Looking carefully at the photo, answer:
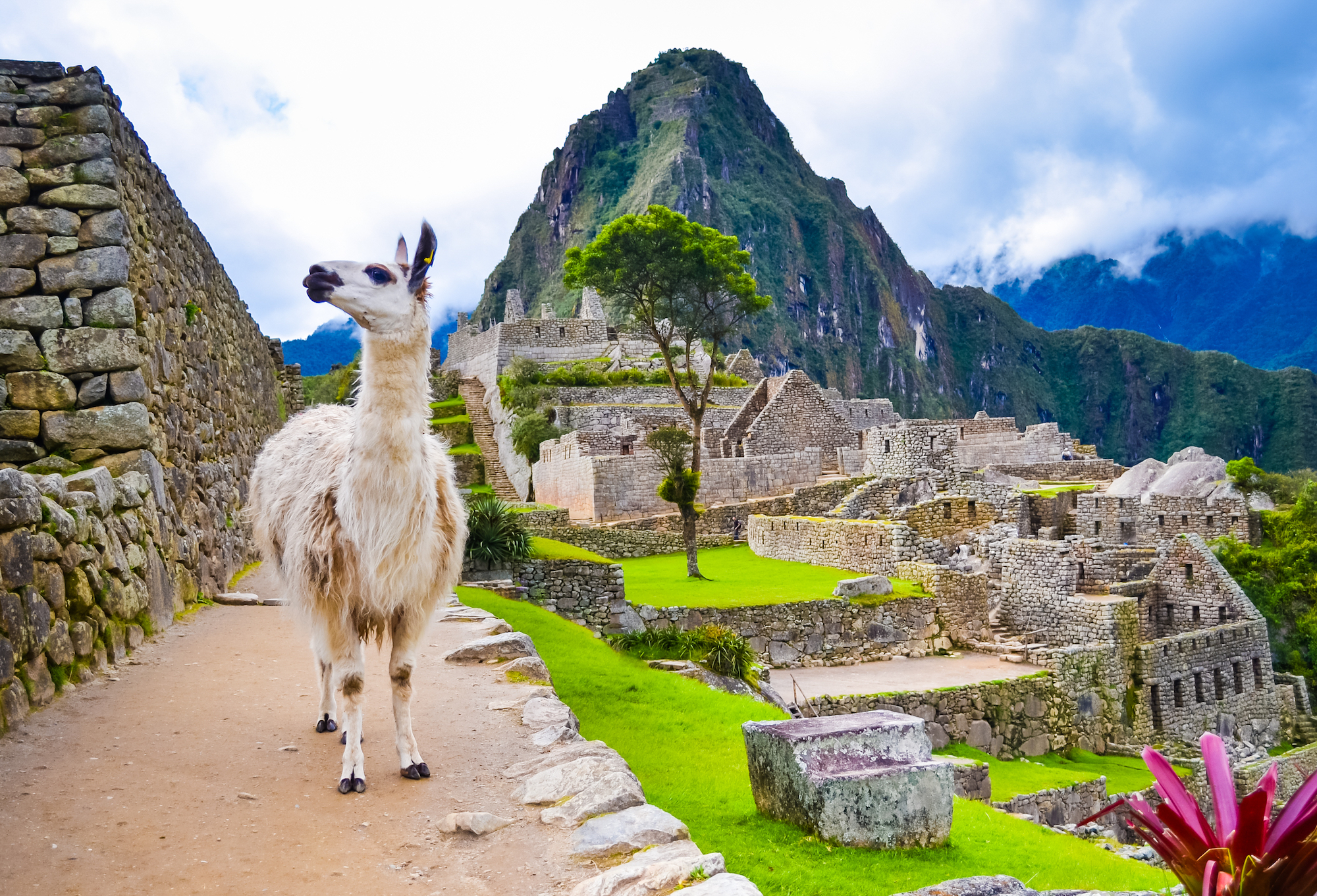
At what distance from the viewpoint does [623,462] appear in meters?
23.6

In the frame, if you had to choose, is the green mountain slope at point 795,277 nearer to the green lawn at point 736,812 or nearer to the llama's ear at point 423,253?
the green lawn at point 736,812

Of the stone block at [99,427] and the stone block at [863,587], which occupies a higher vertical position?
the stone block at [99,427]

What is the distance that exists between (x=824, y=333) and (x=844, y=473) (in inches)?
5838

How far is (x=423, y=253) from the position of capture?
3574 millimetres

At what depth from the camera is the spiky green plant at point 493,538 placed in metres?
12.1

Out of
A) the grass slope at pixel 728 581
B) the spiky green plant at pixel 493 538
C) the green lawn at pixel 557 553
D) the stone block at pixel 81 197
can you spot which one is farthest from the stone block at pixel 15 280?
the grass slope at pixel 728 581

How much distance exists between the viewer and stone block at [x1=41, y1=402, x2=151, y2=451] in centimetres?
587

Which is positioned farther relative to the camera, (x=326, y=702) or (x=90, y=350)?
(x=90, y=350)

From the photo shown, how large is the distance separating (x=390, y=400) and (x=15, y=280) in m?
3.90

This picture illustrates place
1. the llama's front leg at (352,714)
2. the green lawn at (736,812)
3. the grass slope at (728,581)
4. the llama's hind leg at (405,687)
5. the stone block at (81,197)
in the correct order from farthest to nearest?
1. the grass slope at (728,581)
2. the stone block at (81,197)
3. the green lawn at (736,812)
4. the llama's hind leg at (405,687)
5. the llama's front leg at (352,714)

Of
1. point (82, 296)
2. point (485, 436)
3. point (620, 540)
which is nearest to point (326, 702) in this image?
point (82, 296)

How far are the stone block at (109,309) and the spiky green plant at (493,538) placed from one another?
Result: 6215mm

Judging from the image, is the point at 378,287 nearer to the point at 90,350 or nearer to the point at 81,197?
the point at 90,350

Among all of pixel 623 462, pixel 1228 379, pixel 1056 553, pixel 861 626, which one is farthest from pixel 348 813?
pixel 1228 379
